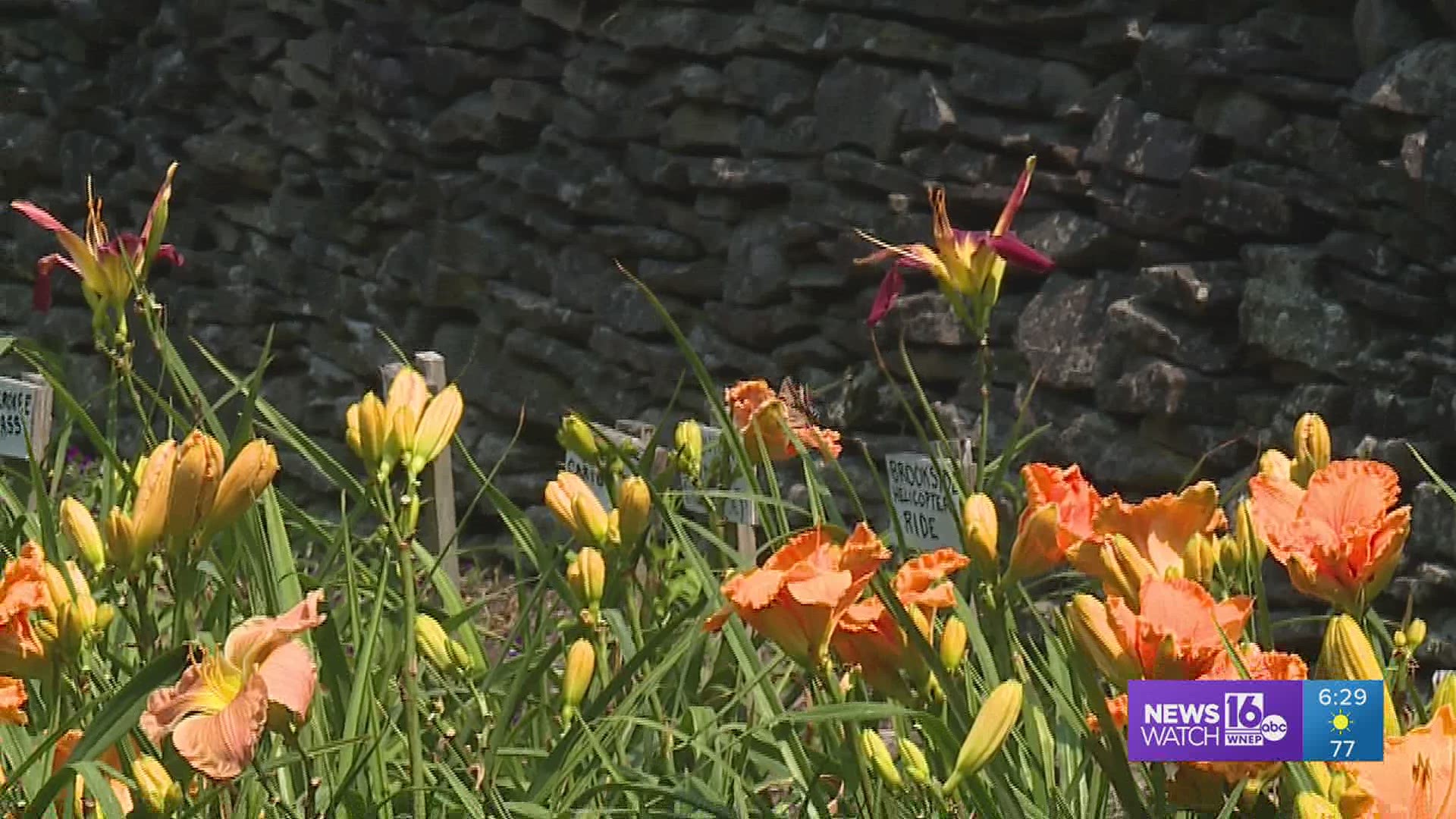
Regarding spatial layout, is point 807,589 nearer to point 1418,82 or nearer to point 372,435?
point 372,435

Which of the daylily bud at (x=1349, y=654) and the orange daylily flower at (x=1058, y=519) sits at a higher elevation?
the daylily bud at (x=1349, y=654)

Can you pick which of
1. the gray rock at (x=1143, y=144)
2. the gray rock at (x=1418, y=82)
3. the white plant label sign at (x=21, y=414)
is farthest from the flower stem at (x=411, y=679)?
the gray rock at (x=1143, y=144)

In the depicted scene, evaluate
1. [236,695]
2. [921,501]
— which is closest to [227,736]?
[236,695]

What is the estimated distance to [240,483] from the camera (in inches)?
35.7

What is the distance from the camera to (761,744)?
1.28m

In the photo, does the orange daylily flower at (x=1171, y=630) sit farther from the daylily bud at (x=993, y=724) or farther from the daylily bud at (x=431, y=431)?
the daylily bud at (x=431, y=431)

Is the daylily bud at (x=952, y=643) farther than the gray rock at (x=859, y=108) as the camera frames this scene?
No

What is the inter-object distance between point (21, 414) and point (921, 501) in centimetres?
104

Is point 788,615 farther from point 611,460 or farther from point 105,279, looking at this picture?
point 105,279

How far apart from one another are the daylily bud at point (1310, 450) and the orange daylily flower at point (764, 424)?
0.38 meters

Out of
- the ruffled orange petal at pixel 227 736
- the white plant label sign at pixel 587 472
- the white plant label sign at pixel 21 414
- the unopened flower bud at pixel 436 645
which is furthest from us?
the white plant label sign at pixel 21 414

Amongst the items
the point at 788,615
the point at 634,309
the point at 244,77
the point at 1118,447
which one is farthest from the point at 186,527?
the point at 244,77

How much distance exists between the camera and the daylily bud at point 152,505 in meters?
0.88

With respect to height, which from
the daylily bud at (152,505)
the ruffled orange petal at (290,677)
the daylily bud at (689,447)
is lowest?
the daylily bud at (689,447)
